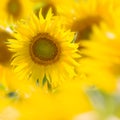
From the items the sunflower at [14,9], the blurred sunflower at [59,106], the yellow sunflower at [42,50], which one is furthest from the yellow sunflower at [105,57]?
the sunflower at [14,9]

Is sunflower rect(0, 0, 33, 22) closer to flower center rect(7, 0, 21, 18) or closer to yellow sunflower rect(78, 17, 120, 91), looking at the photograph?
flower center rect(7, 0, 21, 18)

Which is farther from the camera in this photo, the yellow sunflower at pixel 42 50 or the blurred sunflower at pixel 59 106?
the yellow sunflower at pixel 42 50

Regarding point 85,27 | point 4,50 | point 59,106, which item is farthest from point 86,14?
point 59,106

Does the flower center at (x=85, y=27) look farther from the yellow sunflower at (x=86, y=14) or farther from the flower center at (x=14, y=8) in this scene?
the flower center at (x=14, y=8)

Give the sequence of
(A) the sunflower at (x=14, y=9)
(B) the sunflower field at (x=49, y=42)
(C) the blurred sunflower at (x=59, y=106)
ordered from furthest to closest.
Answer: (A) the sunflower at (x=14, y=9), (B) the sunflower field at (x=49, y=42), (C) the blurred sunflower at (x=59, y=106)

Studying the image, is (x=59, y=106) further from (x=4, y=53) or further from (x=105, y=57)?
(x=4, y=53)

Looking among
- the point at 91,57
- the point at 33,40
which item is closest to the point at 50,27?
the point at 33,40

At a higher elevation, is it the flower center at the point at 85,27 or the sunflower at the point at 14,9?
the sunflower at the point at 14,9
